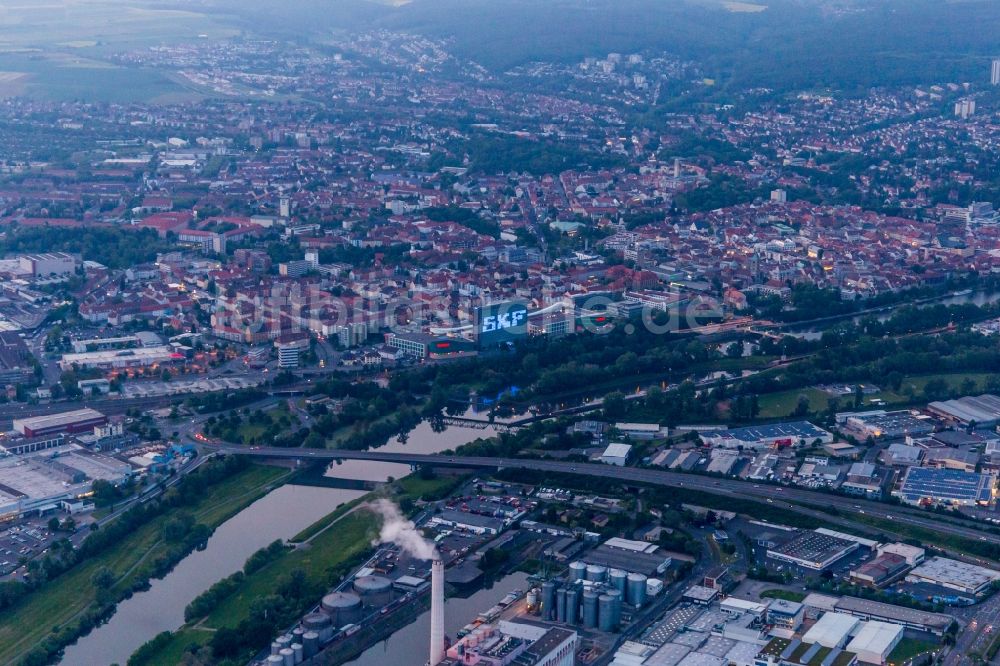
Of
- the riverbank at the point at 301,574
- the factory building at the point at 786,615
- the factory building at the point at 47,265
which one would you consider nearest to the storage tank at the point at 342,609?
the riverbank at the point at 301,574

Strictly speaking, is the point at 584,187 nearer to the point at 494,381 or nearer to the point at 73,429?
the point at 494,381

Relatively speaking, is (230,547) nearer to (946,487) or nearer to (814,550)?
(814,550)

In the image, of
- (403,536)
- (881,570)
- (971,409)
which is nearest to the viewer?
(881,570)

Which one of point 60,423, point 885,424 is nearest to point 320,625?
point 60,423

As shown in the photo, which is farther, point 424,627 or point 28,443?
point 28,443

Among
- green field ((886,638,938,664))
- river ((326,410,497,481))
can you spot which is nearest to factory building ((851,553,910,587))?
green field ((886,638,938,664))

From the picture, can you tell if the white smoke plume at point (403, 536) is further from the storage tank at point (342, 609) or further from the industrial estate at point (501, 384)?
the storage tank at point (342, 609)

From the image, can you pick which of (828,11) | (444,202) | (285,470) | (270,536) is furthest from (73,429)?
(828,11)
